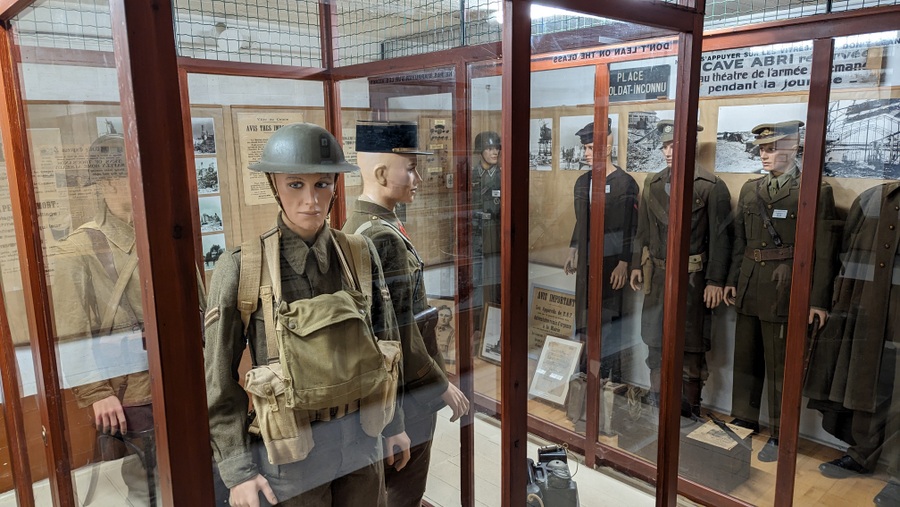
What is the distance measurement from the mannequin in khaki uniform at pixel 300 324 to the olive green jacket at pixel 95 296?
15cm

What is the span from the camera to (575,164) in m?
2.29

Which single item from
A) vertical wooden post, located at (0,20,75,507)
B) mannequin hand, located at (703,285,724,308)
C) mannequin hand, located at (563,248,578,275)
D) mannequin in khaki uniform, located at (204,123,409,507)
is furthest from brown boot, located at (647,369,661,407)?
vertical wooden post, located at (0,20,75,507)

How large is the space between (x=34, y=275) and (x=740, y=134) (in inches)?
114

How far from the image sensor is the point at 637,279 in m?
2.31

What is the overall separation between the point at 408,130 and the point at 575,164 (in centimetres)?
92

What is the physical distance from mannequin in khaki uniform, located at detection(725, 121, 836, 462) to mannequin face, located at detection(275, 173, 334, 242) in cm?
215

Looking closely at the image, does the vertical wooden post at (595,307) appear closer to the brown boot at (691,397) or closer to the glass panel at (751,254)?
the glass panel at (751,254)

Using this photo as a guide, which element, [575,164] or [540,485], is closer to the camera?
[540,485]

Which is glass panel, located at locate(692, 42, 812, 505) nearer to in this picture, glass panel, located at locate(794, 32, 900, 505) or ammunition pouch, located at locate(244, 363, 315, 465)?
glass panel, located at locate(794, 32, 900, 505)

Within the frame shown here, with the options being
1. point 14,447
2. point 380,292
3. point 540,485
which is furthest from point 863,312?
point 14,447

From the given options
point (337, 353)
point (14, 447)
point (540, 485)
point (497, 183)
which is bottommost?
point (540, 485)

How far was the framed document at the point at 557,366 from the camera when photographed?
2455 millimetres

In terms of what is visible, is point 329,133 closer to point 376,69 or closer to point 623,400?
point 376,69

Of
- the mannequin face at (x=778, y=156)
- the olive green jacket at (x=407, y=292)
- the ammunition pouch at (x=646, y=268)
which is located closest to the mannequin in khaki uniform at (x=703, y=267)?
the mannequin face at (x=778, y=156)
